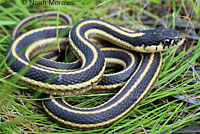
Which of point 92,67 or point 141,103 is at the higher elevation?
point 92,67

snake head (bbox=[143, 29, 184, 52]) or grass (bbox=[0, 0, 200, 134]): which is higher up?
snake head (bbox=[143, 29, 184, 52])

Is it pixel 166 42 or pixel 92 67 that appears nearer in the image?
pixel 92 67

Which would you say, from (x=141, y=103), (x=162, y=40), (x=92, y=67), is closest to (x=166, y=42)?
(x=162, y=40)

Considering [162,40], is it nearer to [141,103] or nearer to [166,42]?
[166,42]

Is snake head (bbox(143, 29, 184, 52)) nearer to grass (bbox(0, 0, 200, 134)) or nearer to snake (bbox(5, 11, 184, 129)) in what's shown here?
snake (bbox(5, 11, 184, 129))

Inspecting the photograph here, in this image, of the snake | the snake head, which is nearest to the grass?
the snake

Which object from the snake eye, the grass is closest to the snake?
the snake eye

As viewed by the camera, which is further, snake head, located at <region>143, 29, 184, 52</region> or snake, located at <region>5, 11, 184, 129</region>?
snake head, located at <region>143, 29, 184, 52</region>

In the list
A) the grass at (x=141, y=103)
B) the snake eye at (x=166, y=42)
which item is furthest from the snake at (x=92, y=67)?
the grass at (x=141, y=103)

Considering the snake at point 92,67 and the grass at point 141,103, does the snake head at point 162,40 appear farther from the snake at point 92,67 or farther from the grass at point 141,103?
the grass at point 141,103

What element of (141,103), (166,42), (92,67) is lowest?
(141,103)
